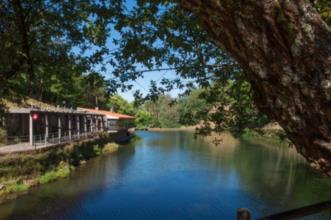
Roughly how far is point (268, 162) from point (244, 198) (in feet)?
38.2

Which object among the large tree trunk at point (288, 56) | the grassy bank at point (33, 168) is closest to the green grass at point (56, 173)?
the grassy bank at point (33, 168)

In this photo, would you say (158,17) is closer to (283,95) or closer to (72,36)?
(72,36)

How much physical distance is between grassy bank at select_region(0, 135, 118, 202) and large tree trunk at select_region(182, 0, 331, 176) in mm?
15764

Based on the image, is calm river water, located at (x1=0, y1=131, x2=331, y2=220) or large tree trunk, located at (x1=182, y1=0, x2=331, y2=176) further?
calm river water, located at (x1=0, y1=131, x2=331, y2=220)

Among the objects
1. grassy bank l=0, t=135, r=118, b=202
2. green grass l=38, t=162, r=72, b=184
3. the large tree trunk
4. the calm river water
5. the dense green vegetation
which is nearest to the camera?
the large tree trunk

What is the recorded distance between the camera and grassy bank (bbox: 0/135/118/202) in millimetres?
16281

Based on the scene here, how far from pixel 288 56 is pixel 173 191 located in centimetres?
1643

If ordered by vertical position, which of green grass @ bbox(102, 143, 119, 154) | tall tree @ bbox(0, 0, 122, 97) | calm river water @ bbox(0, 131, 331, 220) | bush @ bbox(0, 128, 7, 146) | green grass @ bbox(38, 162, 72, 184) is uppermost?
tall tree @ bbox(0, 0, 122, 97)

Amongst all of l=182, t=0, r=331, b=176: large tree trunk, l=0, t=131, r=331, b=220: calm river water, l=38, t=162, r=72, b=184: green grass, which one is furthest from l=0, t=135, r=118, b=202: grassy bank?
l=182, t=0, r=331, b=176: large tree trunk

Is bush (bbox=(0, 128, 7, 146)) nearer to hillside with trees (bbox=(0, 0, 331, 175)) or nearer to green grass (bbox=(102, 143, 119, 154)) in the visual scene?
green grass (bbox=(102, 143, 119, 154))

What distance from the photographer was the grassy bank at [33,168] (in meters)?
16.3

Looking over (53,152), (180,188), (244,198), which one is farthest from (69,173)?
(244,198)

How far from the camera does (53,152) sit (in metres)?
22.0

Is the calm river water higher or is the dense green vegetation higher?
the dense green vegetation
